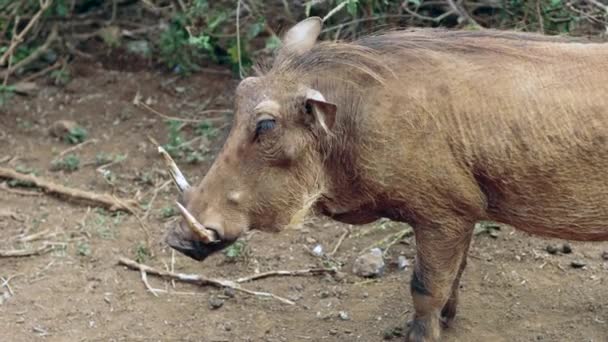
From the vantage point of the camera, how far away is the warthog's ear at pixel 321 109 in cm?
346

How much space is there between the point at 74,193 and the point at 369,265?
1707 mm

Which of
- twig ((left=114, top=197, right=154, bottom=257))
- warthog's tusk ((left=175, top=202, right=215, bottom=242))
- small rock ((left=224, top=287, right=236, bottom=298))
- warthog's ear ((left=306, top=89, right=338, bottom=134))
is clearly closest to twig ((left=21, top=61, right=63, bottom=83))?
twig ((left=114, top=197, right=154, bottom=257))

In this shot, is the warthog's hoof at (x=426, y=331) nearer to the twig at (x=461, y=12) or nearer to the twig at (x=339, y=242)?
the twig at (x=339, y=242)

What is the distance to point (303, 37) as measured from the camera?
3.89 metres

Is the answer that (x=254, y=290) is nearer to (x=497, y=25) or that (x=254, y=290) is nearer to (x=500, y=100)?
(x=500, y=100)

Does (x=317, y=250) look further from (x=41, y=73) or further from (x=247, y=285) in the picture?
(x=41, y=73)

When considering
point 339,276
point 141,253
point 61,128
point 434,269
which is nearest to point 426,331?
point 434,269

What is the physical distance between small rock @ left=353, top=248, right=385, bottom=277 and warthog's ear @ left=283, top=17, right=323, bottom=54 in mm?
1190

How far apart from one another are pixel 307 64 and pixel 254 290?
4.20 ft

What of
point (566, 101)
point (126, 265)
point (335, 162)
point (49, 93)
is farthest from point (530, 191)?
point (49, 93)

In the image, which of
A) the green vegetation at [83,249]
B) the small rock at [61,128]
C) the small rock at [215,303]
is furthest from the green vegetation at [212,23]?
the small rock at [215,303]

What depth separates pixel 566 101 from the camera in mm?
3459

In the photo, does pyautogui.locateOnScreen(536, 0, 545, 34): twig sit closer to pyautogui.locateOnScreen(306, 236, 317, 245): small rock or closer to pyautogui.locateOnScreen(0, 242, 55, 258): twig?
pyautogui.locateOnScreen(306, 236, 317, 245): small rock

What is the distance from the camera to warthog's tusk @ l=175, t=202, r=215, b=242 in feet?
11.5
